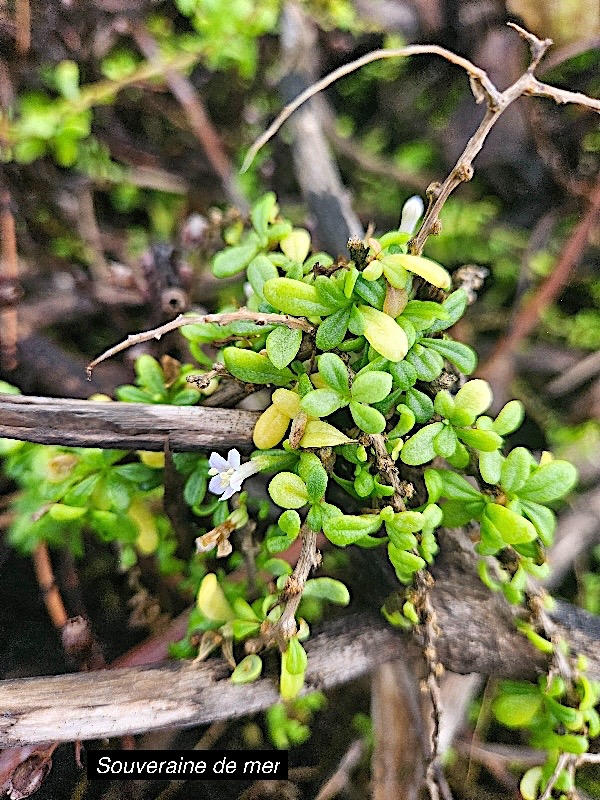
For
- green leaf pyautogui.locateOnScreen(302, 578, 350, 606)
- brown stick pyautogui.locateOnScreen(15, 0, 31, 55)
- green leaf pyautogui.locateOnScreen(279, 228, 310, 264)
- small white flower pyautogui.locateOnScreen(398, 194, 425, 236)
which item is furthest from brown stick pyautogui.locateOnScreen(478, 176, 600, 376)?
brown stick pyautogui.locateOnScreen(15, 0, 31, 55)

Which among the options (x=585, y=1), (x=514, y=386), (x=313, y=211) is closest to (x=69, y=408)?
(x=313, y=211)

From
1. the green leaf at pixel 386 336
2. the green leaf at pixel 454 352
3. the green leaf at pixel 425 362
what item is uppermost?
the green leaf at pixel 386 336

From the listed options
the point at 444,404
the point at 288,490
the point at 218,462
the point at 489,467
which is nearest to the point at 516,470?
the point at 489,467

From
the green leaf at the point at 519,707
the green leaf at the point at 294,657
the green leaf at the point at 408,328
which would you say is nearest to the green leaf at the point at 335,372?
the green leaf at the point at 408,328

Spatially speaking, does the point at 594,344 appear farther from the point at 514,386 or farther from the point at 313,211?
the point at 313,211

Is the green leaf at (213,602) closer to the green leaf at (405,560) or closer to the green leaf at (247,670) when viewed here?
the green leaf at (247,670)

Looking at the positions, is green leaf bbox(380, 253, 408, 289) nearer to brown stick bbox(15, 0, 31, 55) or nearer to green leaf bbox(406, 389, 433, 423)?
green leaf bbox(406, 389, 433, 423)
